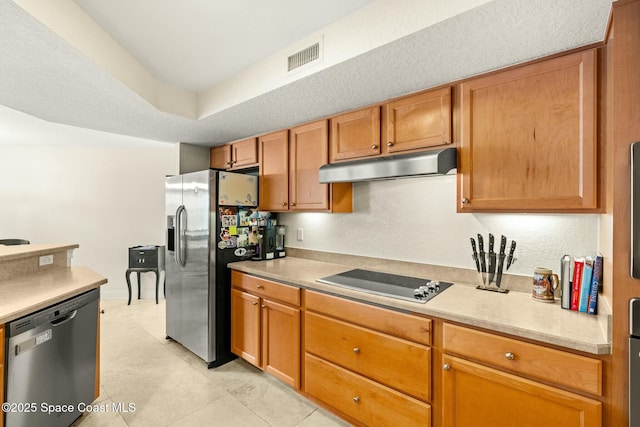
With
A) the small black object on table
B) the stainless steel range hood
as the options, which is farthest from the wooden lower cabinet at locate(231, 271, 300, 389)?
the small black object on table

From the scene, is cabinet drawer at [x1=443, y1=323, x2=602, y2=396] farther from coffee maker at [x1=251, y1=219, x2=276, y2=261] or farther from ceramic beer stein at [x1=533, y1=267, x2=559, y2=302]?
coffee maker at [x1=251, y1=219, x2=276, y2=261]

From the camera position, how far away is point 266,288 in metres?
2.39

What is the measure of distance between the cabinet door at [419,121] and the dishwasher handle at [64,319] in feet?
7.38

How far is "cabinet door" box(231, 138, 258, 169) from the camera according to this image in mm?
3080

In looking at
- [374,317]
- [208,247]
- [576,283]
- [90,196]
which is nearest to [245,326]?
[208,247]

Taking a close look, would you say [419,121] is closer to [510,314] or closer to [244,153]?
[510,314]

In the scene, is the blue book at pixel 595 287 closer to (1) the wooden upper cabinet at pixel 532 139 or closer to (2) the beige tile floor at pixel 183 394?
(1) the wooden upper cabinet at pixel 532 139

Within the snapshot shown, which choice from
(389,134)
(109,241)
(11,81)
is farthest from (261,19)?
(109,241)

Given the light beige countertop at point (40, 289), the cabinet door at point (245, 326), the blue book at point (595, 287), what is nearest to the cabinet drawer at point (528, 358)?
the blue book at point (595, 287)

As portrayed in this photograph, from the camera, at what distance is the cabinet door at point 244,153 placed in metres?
3.08

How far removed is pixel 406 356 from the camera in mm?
1637

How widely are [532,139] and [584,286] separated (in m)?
0.77

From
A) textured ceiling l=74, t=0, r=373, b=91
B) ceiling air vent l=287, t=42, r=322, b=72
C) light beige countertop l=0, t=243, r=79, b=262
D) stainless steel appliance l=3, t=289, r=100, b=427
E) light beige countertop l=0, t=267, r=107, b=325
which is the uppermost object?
textured ceiling l=74, t=0, r=373, b=91

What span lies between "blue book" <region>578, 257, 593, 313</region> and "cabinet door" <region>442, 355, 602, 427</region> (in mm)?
456
